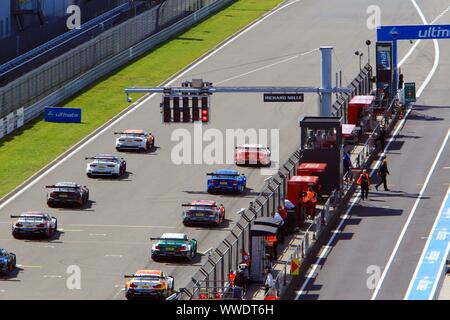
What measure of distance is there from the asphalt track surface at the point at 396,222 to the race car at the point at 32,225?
13.5 meters

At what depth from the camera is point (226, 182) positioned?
71.2 m

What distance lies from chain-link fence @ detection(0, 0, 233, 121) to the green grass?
3.08 feet

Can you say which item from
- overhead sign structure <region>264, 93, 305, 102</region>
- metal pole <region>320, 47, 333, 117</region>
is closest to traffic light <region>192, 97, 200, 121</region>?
overhead sign structure <region>264, 93, 305, 102</region>

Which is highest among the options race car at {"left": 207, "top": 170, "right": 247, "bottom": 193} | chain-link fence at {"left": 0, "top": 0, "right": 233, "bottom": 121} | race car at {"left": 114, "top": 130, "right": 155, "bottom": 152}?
chain-link fence at {"left": 0, "top": 0, "right": 233, "bottom": 121}

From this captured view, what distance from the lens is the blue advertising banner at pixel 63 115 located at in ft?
265

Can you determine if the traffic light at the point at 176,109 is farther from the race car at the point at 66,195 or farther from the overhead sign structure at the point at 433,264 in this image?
the overhead sign structure at the point at 433,264

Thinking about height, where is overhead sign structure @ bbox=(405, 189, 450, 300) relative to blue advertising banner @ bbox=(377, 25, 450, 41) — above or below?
below

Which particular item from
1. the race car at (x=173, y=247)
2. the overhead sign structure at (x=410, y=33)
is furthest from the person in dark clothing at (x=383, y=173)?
the overhead sign structure at (x=410, y=33)

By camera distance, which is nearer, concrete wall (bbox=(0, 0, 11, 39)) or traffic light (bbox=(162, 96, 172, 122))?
traffic light (bbox=(162, 96, 172, 122))

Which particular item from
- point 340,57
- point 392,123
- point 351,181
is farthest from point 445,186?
point 340,57

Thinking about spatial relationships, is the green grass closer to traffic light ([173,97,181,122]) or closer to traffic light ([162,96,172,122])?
traffic light ([162,96,172,122])

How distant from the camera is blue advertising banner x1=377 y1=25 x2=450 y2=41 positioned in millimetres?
93312

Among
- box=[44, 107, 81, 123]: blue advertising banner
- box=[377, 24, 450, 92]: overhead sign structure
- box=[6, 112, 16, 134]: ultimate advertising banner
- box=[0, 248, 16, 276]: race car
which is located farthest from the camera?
box=[377, 24, 450, 92]: overhead sign structure

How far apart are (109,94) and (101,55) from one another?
9.80 metres
